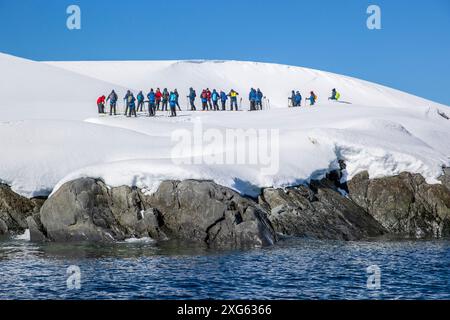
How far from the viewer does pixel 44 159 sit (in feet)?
121

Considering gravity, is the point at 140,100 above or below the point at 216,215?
above

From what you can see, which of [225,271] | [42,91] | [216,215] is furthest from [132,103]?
[225,271]

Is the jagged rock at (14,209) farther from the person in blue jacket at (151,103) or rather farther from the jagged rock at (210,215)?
the person in blue jacket at (151,103)

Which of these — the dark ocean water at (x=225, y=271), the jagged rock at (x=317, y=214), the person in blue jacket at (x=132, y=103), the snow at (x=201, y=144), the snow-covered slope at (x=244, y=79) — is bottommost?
the dark ocean water at (x=225, y=271)

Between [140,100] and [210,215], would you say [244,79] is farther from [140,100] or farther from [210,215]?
[210,215]

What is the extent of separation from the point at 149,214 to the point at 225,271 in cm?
858

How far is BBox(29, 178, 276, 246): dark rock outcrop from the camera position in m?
29.8

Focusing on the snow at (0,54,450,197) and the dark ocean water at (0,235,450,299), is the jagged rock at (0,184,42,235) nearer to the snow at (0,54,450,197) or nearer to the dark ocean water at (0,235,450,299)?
the snow at (0,54,450,197)

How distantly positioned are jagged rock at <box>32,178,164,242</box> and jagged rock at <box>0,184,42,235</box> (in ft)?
9.70

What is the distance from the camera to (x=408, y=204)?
35781 millimetres

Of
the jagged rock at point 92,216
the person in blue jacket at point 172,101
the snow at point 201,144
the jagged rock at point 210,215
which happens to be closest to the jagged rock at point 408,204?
the snow at point 201,144

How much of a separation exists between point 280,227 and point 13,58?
52.6m

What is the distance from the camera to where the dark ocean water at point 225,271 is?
1973 cm

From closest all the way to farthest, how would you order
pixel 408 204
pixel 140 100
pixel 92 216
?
pixel 92 216
pixel 408 204
pixel 140 100
